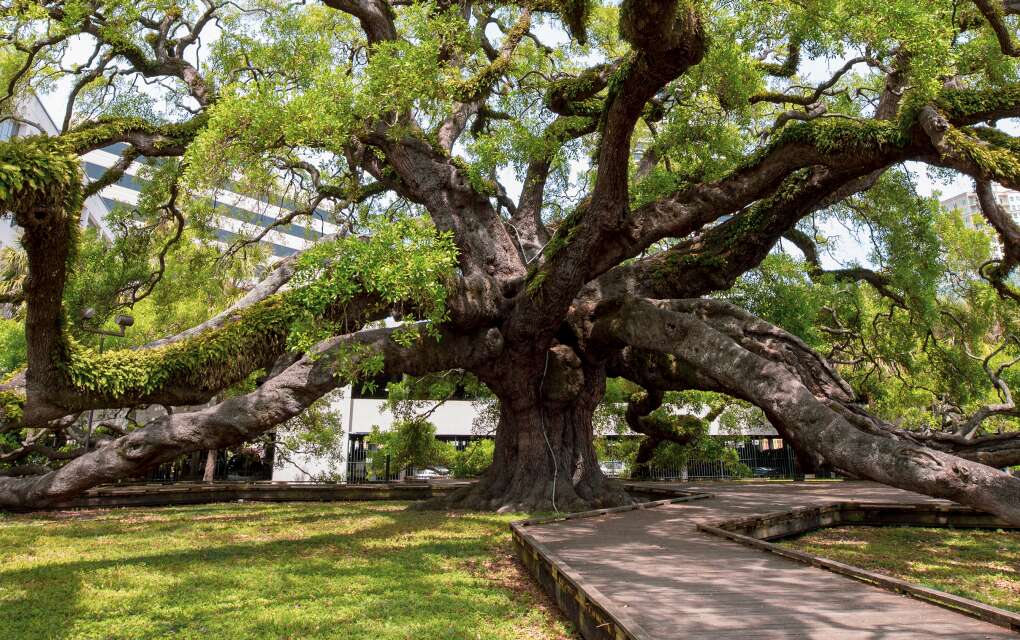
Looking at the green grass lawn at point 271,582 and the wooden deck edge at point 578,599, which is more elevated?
the wooden deck edge at point 578,599

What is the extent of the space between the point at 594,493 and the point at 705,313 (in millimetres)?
3939

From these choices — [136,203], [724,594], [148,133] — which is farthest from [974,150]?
[136,203]

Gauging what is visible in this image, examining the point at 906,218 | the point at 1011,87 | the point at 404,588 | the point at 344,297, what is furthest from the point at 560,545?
the point at 906,218

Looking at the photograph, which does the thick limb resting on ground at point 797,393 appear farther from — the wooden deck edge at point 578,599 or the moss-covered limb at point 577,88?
the moss-covered limb at point 577,88

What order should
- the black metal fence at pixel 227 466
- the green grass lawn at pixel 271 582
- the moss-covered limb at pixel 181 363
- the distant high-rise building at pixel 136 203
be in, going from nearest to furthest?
the green grass lawn at pixel 271 582 → the moss-covered limb at pixel 181 363 → the distant high-rise building at pixel 136 203 → the black metal fence at pixel 227 466

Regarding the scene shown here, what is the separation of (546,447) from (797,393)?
5.16 metres

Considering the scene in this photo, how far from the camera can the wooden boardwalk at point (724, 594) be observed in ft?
12.0

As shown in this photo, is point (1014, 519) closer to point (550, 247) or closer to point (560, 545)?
point (560, 545)

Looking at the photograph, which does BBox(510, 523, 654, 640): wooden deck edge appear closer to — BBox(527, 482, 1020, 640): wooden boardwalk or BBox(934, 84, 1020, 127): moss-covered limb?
BBox(527, 482, 1020, 640): wooden boardwalk

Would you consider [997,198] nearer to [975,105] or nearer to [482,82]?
[975,105]

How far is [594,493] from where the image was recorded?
1128 centimetres

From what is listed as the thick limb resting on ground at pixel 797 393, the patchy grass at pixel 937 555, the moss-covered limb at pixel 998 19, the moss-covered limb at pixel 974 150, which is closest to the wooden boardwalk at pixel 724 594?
the thick limb resting on ground at pixel 797 393

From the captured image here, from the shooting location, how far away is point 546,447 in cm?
1134

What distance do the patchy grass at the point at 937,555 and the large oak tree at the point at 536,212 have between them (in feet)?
3.46
